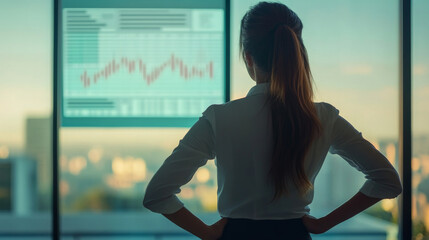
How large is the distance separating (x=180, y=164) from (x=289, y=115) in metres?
0.28

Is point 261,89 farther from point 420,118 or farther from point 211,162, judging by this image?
point 420,118

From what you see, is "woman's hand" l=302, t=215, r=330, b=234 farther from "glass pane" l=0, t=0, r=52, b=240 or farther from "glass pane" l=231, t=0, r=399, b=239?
"glass pane" l=0, t=0, r=52, b=240

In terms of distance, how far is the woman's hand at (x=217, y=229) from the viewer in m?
1.23

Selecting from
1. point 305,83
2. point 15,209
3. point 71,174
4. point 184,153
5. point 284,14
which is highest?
point 284,14

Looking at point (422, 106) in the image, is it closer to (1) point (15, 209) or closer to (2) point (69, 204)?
(2) point (69, 204)

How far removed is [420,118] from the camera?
338 centimetres

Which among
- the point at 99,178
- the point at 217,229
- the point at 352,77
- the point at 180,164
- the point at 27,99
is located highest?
the point at 352,77

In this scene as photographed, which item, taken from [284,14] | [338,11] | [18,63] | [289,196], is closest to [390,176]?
[289,196]

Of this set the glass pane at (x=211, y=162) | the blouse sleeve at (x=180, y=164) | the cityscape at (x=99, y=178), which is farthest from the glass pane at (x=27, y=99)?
the blouse sleeve at (x=180, y=164)

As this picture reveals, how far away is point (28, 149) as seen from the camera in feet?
10.6

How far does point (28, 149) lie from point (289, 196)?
2.43 meters

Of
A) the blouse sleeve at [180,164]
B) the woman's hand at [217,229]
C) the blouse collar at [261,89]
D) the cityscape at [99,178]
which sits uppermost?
the blouse collar at [261,89]

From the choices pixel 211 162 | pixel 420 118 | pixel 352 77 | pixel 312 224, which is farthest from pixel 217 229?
pixel 420 118

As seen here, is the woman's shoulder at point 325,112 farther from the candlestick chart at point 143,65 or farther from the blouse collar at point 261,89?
the candlestick chart at point 143,65
